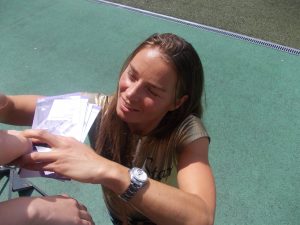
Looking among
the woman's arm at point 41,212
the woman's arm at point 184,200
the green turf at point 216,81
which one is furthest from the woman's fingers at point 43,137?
the green turf at point 216,81

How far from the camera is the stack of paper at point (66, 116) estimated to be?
1340 millimetres

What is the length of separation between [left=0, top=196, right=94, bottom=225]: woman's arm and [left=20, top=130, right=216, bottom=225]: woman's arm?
10 cm

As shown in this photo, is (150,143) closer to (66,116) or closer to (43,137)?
(66,116)

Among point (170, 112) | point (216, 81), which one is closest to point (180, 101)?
point (170, 112)

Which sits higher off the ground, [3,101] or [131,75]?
[131,75]

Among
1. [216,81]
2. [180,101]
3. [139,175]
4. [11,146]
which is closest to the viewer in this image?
[11,146]

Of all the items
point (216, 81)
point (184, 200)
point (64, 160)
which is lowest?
point (216, 81)

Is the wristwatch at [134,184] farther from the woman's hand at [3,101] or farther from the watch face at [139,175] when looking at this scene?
the woman's hand at [3,101]

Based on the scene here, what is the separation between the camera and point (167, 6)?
5.20 m

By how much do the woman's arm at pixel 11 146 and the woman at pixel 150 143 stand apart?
0.11ft

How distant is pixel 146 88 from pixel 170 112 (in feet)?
0.66

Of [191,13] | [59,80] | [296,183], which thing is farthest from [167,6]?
[296,183]

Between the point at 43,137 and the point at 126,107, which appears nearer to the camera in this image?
the point at 43,137

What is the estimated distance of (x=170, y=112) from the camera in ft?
5.15
